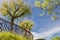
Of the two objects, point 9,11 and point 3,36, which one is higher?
point 9,11

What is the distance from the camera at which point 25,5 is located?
59.4 feet

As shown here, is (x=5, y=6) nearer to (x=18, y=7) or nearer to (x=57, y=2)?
(x=18, y=7)

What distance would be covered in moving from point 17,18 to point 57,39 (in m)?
5.02

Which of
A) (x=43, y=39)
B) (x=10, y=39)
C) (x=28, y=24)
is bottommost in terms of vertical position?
→ (x=10, y=39)

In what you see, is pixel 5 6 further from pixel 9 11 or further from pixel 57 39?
pixel 57 39

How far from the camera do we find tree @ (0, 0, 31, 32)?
17641 millimetres

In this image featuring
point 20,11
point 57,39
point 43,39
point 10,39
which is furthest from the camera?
point 20,11

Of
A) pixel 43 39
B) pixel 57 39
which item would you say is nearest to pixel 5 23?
pixel 43 39

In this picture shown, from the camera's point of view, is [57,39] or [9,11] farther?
[9,11]

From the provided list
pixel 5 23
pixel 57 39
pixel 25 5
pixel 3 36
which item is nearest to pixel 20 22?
pixel 25 5

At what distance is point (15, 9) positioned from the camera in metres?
17.9

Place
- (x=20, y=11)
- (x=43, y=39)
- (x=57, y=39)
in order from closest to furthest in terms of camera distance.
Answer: (x=43, y=39) < (x=57, y=39) < (x=20, y=11)

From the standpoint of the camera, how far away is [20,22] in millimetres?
17891

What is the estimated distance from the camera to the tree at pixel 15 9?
17.6m
